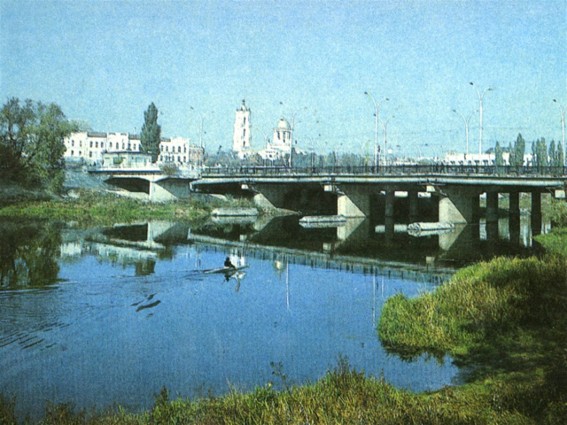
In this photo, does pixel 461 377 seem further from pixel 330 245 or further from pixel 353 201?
pixel 353 201

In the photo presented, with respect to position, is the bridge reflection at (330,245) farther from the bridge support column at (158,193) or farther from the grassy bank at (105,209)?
the bridge support column at (158,193)

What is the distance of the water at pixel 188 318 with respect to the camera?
739 inches

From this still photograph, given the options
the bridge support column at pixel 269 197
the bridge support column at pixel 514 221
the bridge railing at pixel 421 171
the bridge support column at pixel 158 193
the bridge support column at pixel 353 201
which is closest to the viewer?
the bridge support column at pixel 514 221

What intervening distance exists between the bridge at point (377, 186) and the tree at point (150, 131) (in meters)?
29.3

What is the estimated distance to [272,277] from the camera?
39.0 meters

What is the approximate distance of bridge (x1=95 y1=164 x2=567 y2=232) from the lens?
69.4 meters

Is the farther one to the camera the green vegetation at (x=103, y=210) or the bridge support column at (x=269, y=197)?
the bridge support column at (x=269, y=197)

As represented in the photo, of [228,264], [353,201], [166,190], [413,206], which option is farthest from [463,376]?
[166,190]

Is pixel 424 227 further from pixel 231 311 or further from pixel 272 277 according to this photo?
pixel 231 311

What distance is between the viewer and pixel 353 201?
86438 mm

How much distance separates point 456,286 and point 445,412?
15.1m

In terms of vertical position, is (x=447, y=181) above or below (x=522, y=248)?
above

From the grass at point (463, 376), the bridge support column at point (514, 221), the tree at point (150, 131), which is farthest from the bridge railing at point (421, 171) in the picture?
the tree at point (150, 131)

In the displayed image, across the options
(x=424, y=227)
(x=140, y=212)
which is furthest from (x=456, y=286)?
(x=140, y=212)
